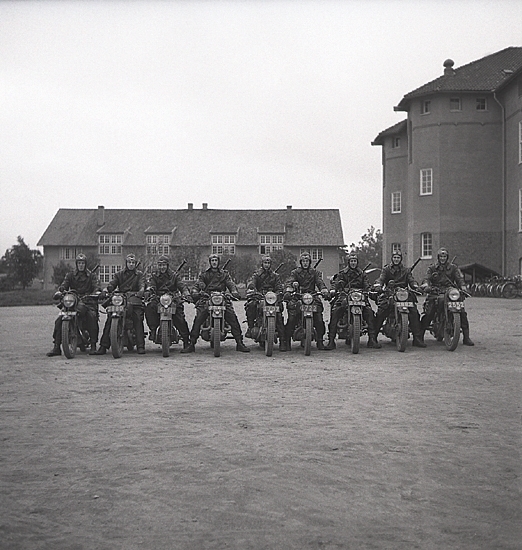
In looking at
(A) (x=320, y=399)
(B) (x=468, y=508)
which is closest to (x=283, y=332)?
(A) (x=320, y=399)

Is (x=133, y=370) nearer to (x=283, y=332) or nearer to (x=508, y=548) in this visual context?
(x=283, y=332)

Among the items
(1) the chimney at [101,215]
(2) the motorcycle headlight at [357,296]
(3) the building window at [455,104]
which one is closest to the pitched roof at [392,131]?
(3) the building window at [455,104]

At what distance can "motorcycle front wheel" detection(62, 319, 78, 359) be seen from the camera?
12.6 metres

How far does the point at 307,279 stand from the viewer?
46.9ft

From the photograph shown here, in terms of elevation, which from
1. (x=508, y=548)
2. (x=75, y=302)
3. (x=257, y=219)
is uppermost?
(x=257, y=219)

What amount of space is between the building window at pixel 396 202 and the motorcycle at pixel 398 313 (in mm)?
38915

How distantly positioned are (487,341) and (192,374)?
7.12 metres

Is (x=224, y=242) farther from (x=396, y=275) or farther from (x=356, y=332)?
(x=356, y=332)

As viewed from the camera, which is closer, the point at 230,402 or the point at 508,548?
the point at 508,548

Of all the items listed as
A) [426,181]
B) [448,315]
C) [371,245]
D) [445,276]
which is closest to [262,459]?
[448,315]


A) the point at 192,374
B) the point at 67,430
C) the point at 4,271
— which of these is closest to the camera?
the point at 67,430

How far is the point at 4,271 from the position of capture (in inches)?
1893

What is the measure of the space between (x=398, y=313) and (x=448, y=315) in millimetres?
962

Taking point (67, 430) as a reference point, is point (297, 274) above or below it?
above
